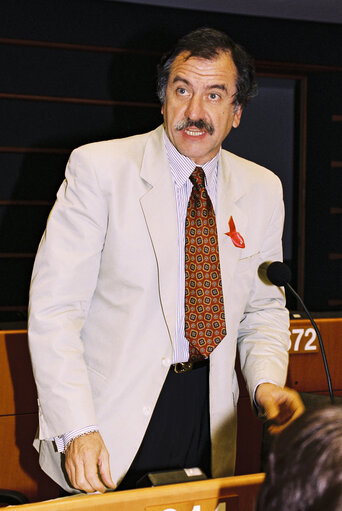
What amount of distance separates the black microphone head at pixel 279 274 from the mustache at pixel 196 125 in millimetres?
392

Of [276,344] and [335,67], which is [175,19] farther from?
[276,344]

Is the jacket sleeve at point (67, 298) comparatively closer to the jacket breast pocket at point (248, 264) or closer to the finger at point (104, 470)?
the finger at point (104, 470)

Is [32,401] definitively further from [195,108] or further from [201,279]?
[195,108]

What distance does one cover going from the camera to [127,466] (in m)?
1.51

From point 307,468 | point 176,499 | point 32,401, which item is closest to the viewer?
point 307,468

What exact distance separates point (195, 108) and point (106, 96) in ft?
11.7

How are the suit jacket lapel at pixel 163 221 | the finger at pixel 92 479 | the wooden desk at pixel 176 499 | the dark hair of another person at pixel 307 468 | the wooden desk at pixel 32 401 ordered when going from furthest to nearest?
the wooden desk at pixel 32 401
the suit jacket lapel at pixel 163 221
the finger at pixel 92 479
the wooden desk at pixel 176 499
the dark hair of another person at pixel 307 468

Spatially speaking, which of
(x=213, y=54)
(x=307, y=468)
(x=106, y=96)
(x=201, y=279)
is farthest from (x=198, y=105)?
(x=106, y=96)

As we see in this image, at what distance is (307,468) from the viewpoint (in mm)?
529

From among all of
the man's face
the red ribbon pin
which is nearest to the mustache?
the man's face

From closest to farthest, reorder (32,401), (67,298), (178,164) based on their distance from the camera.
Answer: (67,298)
(178,164)
(32,401)

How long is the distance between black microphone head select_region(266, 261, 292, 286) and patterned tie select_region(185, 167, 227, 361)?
147mm

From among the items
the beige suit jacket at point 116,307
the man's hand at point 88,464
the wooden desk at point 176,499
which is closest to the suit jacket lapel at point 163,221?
the beige suit jacket at point 116,307

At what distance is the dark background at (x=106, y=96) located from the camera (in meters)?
4.76
